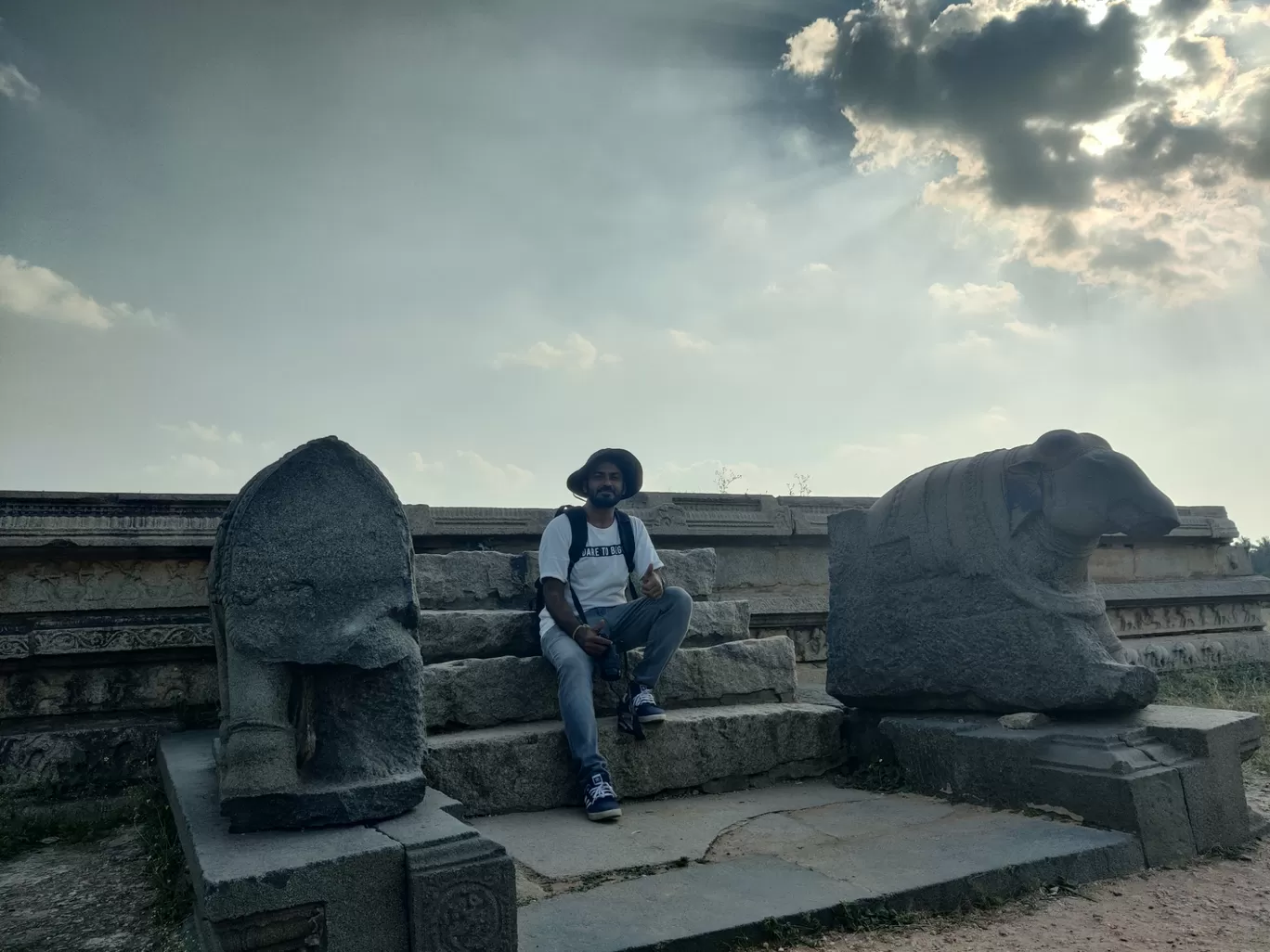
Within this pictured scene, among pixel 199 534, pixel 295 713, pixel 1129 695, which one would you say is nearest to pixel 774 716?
pixel 1129 695

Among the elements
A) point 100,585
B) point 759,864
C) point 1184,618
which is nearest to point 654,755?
point 759,864

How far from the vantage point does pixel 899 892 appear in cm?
246

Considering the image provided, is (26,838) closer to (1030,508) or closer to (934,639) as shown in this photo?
(934,639)

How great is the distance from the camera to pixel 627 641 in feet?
12.8

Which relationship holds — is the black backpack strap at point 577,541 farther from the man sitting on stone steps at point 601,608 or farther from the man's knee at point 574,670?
the man's knee at point 574,670

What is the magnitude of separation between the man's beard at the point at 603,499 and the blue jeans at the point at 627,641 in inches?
18.8

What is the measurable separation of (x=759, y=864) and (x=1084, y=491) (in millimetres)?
2018

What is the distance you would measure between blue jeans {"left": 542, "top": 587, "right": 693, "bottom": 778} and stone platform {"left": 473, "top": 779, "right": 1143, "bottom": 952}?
462mm

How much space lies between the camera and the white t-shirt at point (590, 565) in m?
3.91

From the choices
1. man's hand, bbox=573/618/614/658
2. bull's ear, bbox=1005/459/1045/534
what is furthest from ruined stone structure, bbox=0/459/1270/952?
bull's ear, bbox=1005/459/1045/534

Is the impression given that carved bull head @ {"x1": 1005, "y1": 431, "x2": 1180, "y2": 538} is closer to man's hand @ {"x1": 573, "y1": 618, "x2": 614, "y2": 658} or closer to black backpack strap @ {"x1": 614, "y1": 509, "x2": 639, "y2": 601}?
black backpack strap @ {"x1": 614, "y1": 509, "x2": 639, "y2": 601}

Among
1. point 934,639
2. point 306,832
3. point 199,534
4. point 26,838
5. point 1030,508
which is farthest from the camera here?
point 199,534

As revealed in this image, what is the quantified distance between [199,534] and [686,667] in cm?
295

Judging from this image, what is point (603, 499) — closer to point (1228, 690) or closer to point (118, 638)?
point (118, 638)
